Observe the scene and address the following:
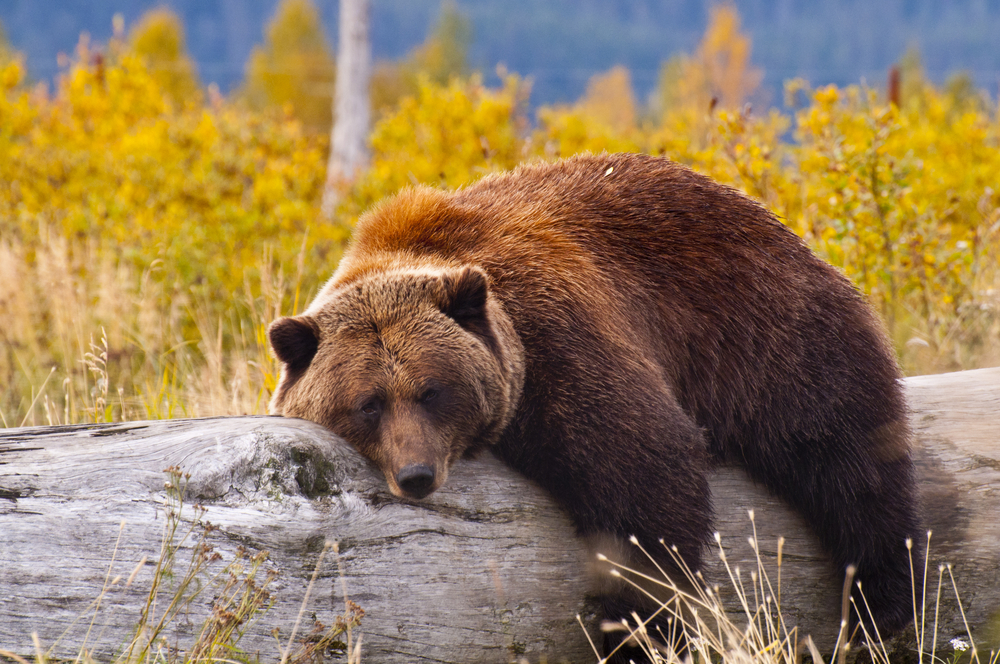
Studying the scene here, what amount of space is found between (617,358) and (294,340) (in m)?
1.14

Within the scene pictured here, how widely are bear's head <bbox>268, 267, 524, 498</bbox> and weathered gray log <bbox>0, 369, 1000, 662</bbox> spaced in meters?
0.13

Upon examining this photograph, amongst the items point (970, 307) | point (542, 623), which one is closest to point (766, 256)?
point (542, 623)

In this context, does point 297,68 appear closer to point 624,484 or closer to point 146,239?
point 146,239

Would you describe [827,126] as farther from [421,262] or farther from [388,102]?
[388,102]

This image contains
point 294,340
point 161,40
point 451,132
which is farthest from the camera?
point 161,40

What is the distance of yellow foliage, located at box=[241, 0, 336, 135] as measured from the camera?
1875 inches

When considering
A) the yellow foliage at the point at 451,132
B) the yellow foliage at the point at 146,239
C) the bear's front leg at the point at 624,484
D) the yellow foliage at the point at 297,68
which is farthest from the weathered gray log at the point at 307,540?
the yellow foliage at the point at 297,68

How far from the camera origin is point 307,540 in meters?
2.69

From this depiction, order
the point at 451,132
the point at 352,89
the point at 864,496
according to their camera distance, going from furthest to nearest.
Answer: the point at 352,89 < the point at 451,132 < the point at 864,496

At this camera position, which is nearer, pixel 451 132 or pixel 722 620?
pixel 722 620

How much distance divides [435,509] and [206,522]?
0.72 meters

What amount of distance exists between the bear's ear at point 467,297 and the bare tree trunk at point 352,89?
14.7 m

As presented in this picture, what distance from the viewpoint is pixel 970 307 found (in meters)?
6.17

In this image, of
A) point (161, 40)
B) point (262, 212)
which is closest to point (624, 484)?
point (262, 212)
